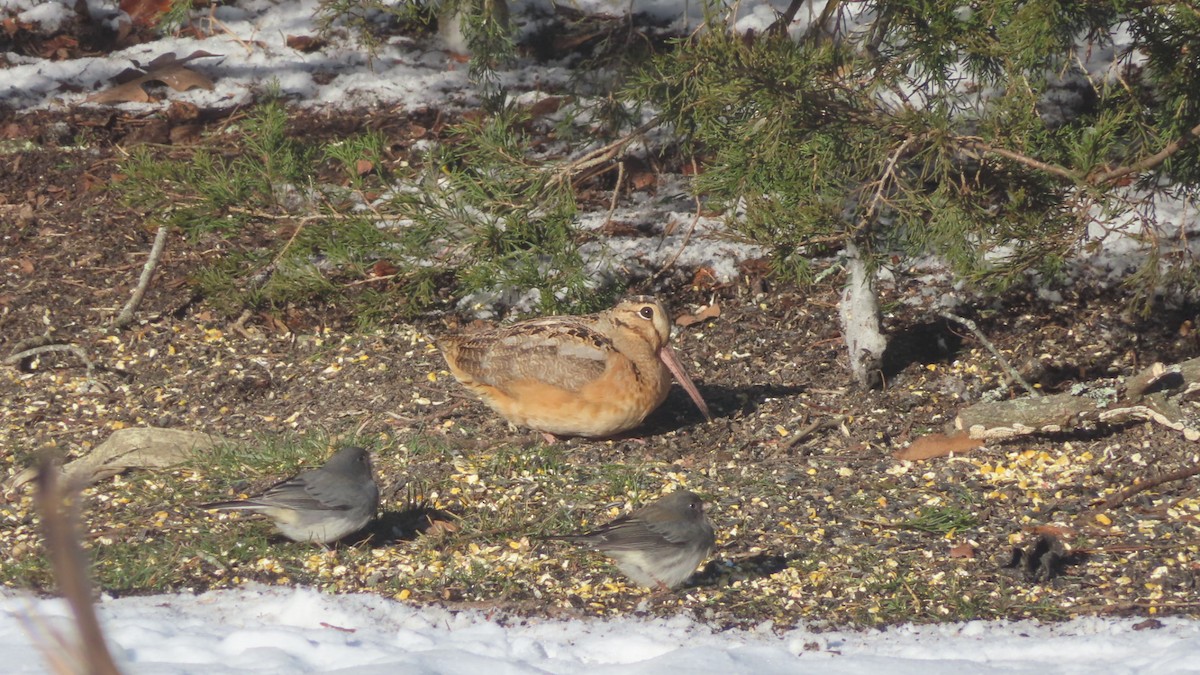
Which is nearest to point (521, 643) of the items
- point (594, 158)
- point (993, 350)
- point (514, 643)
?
point (514, 643)

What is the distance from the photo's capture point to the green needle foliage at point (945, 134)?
16.5 ft

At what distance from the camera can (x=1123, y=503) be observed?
A: 521 centimetres

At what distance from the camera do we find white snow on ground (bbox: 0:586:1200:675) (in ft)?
12.9

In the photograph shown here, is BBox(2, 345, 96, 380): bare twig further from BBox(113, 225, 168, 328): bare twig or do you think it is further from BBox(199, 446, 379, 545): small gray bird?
BBox(199, 446, 379, 545): small gray bird

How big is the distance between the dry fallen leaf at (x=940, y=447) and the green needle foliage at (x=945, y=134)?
29.8 inches

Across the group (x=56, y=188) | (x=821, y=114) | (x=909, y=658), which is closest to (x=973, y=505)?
(x=909, y=658)

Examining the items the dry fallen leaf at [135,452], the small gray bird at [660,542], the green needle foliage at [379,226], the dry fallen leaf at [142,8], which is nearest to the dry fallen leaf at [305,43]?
the dry fallen leaf at [142,8]

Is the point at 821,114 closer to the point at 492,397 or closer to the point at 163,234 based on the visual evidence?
the point at 492,397

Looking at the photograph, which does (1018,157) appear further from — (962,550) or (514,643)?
(514,643)

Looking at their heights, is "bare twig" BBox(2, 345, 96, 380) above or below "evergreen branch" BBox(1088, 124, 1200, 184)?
below

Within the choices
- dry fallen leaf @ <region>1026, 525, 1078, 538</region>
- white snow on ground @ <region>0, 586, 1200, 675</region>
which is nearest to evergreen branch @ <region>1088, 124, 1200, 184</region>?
dry fallen leaf @ <region>1026, 525, 1078, 538</region>

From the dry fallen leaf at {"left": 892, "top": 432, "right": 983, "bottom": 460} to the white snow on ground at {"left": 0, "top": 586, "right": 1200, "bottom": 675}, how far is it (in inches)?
56.5

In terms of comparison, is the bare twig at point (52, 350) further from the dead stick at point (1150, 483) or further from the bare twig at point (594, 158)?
the dead stick at point (1150, 483)

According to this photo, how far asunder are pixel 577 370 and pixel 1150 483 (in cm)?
253
